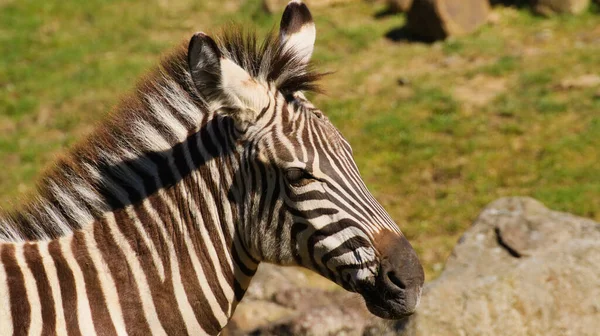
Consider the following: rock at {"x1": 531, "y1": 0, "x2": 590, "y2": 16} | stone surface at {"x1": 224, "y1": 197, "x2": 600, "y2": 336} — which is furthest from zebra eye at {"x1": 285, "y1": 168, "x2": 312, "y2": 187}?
rock at {"x1": 531, "y1": 0, "x2": 590, "y2": 16}

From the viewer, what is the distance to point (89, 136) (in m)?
3.94

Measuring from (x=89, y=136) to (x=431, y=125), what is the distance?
830 centimetres

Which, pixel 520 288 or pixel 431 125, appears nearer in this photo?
pixel 520 288

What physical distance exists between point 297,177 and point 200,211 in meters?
0.51

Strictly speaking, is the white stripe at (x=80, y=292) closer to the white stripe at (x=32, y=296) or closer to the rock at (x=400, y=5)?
the white stripe at (x=32, y=296)

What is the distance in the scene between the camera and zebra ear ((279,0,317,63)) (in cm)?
412

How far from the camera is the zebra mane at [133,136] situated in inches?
149

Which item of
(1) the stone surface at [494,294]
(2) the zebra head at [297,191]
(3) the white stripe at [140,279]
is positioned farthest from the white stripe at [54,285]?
(1) the stone surface at [494,294]

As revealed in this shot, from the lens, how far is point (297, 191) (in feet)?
12.1

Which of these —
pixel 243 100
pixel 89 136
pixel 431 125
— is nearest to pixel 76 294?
pixel 89 136

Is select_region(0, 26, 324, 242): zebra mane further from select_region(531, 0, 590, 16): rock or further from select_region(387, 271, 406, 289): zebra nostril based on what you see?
select_region(531, 0, 590, 16): rock

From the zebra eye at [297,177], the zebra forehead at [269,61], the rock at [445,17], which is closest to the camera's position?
the zebra eye at [297,177]

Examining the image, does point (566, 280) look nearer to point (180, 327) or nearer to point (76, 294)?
point (180, 327)

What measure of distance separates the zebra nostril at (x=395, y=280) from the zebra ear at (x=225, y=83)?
3.14ft
